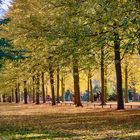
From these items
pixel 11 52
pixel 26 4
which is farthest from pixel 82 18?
pixel 26 4

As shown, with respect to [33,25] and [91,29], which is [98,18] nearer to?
[91,29]

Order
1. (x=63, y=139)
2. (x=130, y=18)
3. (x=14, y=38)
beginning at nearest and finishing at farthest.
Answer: (x=63, y=139) → (x=130, y=18) → (x=14, y=38)

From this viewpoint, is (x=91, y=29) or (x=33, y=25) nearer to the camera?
(x=91, y=29)

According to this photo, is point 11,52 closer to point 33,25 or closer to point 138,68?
point 33,25

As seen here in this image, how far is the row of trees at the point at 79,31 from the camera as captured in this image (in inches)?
757

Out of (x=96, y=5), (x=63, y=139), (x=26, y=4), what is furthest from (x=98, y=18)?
(x=26, y=4)

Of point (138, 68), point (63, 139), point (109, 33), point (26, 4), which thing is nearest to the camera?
point (63, 139)

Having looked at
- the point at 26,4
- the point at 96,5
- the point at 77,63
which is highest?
the point at 26,4

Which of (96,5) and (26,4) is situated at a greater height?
(26,4)

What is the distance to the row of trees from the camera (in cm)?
1923

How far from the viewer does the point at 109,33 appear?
70.3 ft

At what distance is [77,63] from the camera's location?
29.3 m

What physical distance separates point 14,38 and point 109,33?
14.0 m

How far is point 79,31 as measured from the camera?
23.7 m
